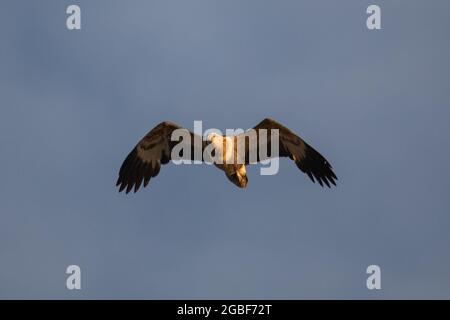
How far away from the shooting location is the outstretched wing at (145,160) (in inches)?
711

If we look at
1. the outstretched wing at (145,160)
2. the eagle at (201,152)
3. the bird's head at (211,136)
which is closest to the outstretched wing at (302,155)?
the eagle at (201,152)

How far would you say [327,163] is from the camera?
18.1 metres

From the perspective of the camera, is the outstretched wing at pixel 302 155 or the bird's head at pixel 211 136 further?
the outstretched wing at pixel 302 155

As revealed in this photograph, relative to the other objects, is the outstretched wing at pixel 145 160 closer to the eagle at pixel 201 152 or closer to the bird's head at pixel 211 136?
the eagle at pixel 201 152

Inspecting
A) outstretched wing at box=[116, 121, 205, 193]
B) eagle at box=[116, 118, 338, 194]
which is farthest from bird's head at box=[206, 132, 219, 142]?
outstretched wing at box=[116, 121, 205, 193]

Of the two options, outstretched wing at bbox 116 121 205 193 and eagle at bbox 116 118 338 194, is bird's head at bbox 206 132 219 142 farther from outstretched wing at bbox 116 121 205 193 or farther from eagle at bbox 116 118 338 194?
outstretched wing at bbox 116 121 205 193

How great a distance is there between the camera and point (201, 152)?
711 inches

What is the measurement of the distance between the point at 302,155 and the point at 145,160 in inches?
129

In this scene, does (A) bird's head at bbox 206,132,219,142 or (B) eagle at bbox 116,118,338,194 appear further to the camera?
(B) eagle at bbox 116,118,338,194

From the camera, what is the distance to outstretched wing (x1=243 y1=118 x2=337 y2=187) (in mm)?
17891

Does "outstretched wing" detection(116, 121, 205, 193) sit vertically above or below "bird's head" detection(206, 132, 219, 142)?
below

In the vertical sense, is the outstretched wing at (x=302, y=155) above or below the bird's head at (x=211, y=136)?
below
